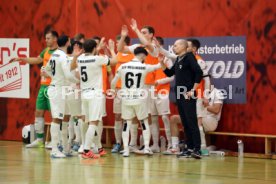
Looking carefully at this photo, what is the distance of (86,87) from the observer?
13680 mm

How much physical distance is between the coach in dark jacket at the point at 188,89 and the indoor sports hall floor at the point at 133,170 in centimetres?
A: 46

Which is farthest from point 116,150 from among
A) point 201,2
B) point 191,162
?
point 201,2

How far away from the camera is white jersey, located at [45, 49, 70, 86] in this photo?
13.7 meters

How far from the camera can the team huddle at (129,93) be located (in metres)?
13.7

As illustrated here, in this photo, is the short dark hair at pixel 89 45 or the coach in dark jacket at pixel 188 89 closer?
the short dark hair at pixel 89 45

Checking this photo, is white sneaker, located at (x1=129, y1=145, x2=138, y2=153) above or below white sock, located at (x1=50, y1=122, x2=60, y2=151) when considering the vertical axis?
below

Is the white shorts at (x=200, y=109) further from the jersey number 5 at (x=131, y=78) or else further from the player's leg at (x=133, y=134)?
the jersey number 5 at (x=131, y=78)

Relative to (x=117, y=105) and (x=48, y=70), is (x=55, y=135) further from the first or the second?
(x=117, y=105)

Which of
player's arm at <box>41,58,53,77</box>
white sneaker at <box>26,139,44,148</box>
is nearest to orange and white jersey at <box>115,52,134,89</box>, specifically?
player's arm at <box>41,58,53,77</box>

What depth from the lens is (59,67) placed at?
13828mm

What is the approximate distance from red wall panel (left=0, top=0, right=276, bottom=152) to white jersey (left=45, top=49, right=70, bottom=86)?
9.71ft

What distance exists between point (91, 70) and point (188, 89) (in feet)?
5.79

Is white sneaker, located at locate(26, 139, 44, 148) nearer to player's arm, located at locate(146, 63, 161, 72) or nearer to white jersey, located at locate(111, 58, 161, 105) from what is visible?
white jersey, located at locate(111, 58, 161, 105)

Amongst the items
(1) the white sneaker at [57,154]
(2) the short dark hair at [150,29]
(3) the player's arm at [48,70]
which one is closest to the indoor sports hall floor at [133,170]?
(1) the white sneaker at [57,154]
